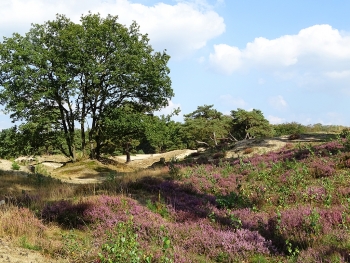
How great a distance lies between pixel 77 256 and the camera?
581cm

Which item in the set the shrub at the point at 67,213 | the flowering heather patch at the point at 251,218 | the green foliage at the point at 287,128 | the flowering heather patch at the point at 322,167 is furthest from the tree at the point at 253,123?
the shrub at the point at 67,213

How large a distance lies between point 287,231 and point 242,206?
2.79 meters

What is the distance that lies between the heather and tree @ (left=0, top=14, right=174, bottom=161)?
63.0 feet

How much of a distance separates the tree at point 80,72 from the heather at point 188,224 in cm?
1920

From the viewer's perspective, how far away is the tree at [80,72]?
90.9 ft

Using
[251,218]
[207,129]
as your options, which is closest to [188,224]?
[251,218]

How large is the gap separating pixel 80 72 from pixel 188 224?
24451 millimetres

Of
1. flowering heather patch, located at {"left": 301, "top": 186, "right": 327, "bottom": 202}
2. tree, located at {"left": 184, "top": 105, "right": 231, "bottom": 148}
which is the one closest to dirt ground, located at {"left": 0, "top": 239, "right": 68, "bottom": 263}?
flowering heather patch, located at {"left": 301, "top": 186, "right": 327, "bottom": 202}

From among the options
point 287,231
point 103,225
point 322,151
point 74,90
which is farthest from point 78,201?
point 74,90

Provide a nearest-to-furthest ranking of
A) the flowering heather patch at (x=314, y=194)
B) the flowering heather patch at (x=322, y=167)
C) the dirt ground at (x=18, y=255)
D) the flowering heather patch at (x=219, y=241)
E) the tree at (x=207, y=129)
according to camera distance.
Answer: the dirt ground at (x=18, y=255), the flowering heather patch at (x=219, y=241), the flowering heather patch at (x=314, y=194), the flowering heather patch at (x=322, y=167), the tree at (x=207, y=129)

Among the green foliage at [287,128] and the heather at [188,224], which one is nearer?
the heather at [188,224]

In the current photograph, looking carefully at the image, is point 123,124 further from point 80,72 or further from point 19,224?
point 19,224

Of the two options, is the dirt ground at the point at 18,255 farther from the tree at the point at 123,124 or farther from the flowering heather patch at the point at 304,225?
the tree at the point at 123,124

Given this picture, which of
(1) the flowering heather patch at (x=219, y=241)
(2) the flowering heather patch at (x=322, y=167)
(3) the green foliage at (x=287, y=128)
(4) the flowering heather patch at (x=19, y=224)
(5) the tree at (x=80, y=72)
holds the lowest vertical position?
(1) the flowering heather patch at (x=219, y=241)
